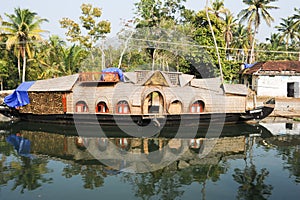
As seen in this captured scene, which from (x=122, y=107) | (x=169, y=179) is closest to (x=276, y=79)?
(x=122, y=107)

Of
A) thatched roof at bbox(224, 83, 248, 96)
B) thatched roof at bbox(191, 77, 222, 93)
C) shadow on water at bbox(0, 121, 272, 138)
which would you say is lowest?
shadow on water at bbox(0, 121, 272, 138)

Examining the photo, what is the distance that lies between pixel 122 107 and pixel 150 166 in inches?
214

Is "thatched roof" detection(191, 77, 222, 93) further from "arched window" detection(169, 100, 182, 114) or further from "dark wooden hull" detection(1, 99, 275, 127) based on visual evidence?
"arched window" detection(169, 100, 182, 114)

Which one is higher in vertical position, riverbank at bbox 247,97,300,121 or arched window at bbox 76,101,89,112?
arched window at bbox 76,101,89,112

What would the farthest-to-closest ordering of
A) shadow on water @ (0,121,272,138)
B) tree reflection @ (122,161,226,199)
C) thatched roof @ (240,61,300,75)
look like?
thatched roof @ (240,61,300,75) → shadow on water @ (0,121,272,138) → tree reflection @ (122,161,226,199)

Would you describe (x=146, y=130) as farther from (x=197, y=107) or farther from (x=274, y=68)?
(x=274, y=68)

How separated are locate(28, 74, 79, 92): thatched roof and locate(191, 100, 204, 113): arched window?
559cm

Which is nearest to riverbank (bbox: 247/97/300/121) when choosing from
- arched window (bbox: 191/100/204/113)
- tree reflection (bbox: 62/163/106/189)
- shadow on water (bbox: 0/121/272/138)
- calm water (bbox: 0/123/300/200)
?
shadow on water (bbox: 0/121/272/138)

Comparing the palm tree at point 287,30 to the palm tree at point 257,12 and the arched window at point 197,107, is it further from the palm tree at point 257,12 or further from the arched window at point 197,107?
the arched window at point 197,107

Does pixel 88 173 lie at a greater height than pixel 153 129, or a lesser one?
lesser

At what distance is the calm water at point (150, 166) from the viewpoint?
639 centimetres

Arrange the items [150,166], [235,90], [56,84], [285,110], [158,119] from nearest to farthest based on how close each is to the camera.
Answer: [150,166] → [158,119] → [235,90] → [56,84] → [285,110]

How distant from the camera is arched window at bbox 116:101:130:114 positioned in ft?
43.2

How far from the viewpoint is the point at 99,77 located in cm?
1416
